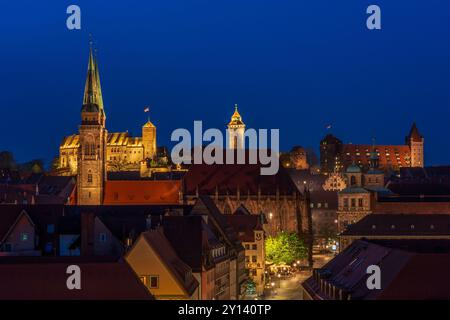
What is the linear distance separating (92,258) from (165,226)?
70.6ft

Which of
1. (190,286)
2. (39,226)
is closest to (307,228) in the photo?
(39,226)

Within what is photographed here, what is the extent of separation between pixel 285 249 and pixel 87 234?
199 ft

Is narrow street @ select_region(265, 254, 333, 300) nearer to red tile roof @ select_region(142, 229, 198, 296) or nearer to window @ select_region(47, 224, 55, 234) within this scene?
red tile roof @ select_region(142, 229, 198, 296)

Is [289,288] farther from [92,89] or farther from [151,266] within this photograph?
[92,89]

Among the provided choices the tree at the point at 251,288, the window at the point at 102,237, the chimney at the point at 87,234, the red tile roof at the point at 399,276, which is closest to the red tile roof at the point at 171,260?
the chimney at the point at 87,234

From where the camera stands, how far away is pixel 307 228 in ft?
511

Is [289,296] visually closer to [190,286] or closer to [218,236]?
[218,236]

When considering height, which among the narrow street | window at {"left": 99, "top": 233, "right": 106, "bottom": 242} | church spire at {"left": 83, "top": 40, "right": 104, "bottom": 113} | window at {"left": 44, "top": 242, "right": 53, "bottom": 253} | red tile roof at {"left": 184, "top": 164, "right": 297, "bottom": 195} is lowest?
the narrow street

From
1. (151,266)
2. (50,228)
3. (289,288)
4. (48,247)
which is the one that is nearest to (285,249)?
(289,288)

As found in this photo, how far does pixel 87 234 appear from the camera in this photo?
79625 mm

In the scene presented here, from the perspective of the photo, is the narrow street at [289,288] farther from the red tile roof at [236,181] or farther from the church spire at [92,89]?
the church spire at [92,89]

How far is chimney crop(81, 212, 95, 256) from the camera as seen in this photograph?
78562 mm

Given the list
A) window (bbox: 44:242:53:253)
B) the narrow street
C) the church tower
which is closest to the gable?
window (bbox: 44:242:53:253)

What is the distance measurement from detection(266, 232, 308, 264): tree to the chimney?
5776cm
